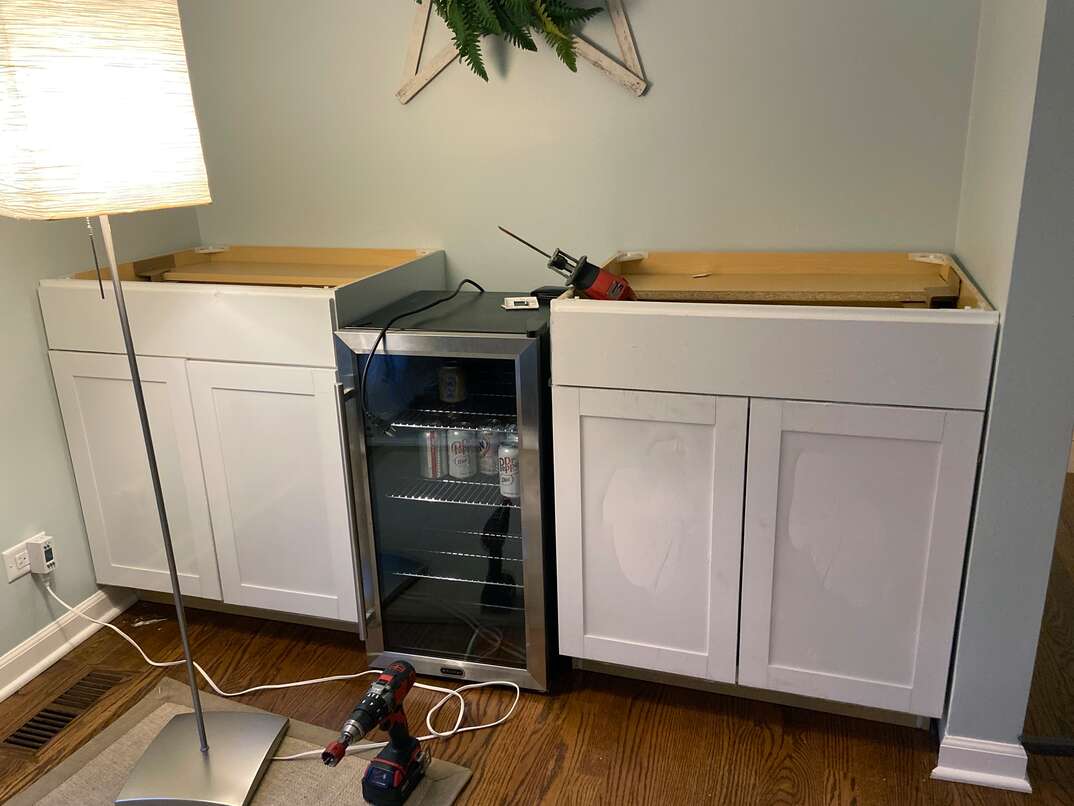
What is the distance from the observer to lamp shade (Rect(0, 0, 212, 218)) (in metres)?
1.40

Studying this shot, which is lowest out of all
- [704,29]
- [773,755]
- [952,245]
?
[773,755]

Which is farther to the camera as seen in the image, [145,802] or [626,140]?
[626,140]

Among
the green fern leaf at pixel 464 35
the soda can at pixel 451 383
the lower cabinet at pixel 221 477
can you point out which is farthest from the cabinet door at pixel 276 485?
the green fern leaf at pixel 464 35

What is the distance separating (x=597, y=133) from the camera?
→ 223cm

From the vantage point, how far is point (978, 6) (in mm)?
1899

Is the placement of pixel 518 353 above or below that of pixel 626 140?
below

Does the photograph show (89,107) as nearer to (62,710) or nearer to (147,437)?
(147,437)

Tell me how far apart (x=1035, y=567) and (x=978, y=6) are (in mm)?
1220

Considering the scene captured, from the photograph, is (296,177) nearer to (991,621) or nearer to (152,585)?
(152,585)

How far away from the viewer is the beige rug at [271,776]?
1.83 meters

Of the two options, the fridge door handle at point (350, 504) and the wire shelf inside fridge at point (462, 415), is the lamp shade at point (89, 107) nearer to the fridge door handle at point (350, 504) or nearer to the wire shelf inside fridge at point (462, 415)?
the fridge door handle at point (350, 504)

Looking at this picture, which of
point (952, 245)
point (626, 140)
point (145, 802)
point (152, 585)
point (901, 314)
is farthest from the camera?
point (152, 585)

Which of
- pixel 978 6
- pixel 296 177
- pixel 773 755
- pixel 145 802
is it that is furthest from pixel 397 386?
pixel 978 6

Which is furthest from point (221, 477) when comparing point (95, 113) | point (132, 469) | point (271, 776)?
point (95, 113)
